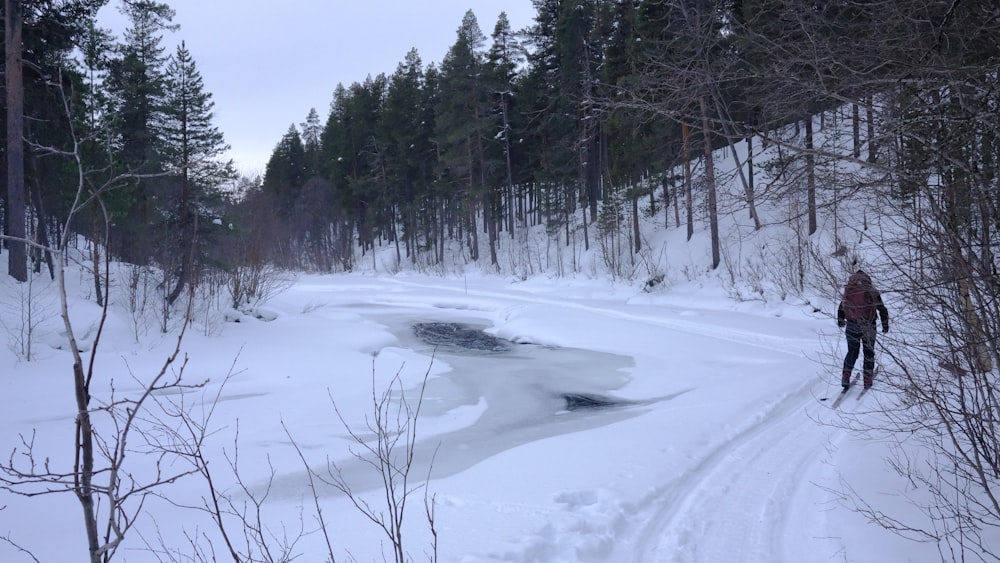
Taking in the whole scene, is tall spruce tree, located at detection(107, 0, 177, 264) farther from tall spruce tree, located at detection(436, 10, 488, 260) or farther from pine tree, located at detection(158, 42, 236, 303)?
tall spruce tree, located at detection(436, 10, 488, 260)

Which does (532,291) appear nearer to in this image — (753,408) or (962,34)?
(753,408)

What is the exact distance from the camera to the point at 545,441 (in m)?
6.79

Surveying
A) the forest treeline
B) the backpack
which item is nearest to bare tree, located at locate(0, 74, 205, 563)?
the forest treeline

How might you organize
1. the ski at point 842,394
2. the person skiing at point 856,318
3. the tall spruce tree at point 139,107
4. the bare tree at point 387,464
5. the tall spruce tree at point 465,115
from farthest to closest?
the tall spruce tree at point 465,115
the tall spruce tree at point 139,107
the ski at point 842,394
the person skiing at point 856,318
the bare tree at point 387,464

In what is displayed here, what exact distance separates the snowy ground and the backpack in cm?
107

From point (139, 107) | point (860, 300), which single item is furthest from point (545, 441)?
point (139, 107)

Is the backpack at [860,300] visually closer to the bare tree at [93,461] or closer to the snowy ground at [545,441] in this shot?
the snowy ground at [545,441]

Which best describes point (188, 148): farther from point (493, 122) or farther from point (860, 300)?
point (493, 122)

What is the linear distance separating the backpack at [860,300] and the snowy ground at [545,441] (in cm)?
107

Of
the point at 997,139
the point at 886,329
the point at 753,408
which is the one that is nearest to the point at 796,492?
the point at 886,329

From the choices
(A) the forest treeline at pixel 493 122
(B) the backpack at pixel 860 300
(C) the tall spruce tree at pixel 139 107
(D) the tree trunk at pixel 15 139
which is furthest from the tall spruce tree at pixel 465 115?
(B) the backpack at pixel 860 300

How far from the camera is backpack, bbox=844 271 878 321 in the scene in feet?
16.5

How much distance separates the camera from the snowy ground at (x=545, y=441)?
4.37 m

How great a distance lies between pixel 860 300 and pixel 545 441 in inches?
157
